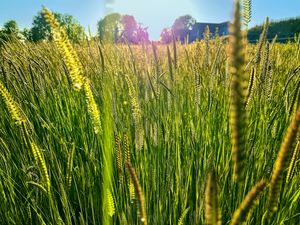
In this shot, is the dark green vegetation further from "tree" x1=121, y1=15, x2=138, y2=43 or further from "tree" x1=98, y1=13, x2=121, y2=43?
"tree" x1=98, y1=13, x2=121, y2=43

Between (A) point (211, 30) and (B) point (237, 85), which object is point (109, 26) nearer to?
(B) point (237, 85)

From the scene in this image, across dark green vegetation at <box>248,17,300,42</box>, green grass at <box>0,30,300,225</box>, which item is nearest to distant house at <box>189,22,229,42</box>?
green grass at <box>0,30,300,225</box>

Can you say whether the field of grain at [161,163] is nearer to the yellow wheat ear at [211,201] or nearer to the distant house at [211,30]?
the yellow wheat ear at [211,201]

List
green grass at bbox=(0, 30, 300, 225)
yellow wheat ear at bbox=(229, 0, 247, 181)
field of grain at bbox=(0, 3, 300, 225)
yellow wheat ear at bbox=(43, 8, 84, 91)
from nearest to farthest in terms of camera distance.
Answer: yellow wheat ear at bbox=(229, 0, 247, 181), field of grain at bbox=(0, 3, 300, 225), yellow wheat ear at bbox=(43, 8, 84, 91), green grass at bbox=(0, 30, 300, 225)

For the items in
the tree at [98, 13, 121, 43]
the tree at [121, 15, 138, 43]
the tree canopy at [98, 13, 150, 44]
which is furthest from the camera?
the tree at [121, 15, 138, 43]

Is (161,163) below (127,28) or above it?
below

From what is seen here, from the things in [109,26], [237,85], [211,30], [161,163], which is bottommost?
[161,163]

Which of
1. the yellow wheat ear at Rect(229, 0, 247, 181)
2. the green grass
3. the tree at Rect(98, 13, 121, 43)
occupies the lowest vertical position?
the green grass

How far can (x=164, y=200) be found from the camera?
3.83ft

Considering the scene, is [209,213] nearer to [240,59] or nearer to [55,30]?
[240,59]

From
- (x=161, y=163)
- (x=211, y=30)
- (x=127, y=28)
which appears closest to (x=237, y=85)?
(x=161, y=163)

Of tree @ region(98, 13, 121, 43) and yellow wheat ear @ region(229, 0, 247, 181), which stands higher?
tree @ region(98, 13, 121, 43)

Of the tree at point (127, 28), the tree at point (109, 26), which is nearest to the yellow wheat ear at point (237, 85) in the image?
the tree at point (109, 26)

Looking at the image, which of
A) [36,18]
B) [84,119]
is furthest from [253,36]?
[36,18]
